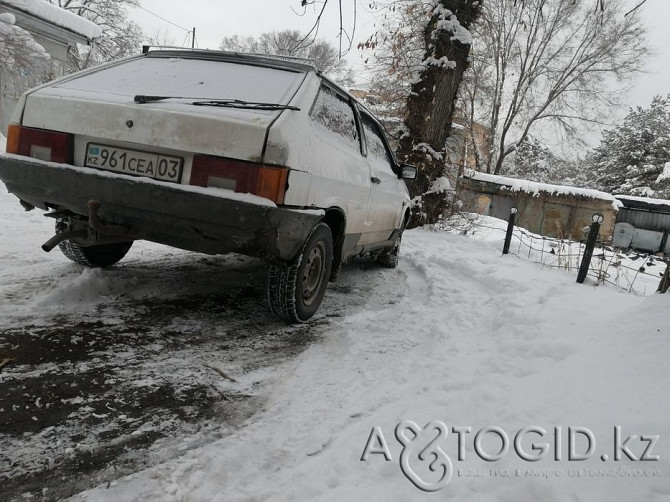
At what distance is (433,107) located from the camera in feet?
28.4

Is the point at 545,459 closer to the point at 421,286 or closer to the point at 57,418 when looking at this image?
the point at 57,418

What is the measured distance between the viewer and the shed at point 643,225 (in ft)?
63.3

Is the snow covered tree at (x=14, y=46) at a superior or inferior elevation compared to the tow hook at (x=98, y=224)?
superior

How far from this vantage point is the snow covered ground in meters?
1.43

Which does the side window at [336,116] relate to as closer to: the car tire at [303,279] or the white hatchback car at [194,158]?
the white hatchback car at [194,158]

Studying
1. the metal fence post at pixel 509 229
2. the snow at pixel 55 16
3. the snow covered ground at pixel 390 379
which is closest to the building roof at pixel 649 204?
the metal fence post at pixel 509 229

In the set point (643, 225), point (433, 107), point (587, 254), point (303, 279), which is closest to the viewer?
point (303, 279)

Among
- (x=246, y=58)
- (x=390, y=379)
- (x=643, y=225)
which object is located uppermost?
(x=643, y=225)

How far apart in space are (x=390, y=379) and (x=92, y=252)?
2.61m

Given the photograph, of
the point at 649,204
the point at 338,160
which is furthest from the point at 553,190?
the point at 338,160

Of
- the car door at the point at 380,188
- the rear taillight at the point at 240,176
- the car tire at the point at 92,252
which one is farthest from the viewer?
the car door at the point at 380,188

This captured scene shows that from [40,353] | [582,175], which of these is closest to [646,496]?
[40,353]

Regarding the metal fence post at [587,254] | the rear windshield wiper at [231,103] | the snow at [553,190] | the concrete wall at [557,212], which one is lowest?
the metal fence post at [587,254]

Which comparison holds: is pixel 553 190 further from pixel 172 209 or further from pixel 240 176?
pixel 172 209
